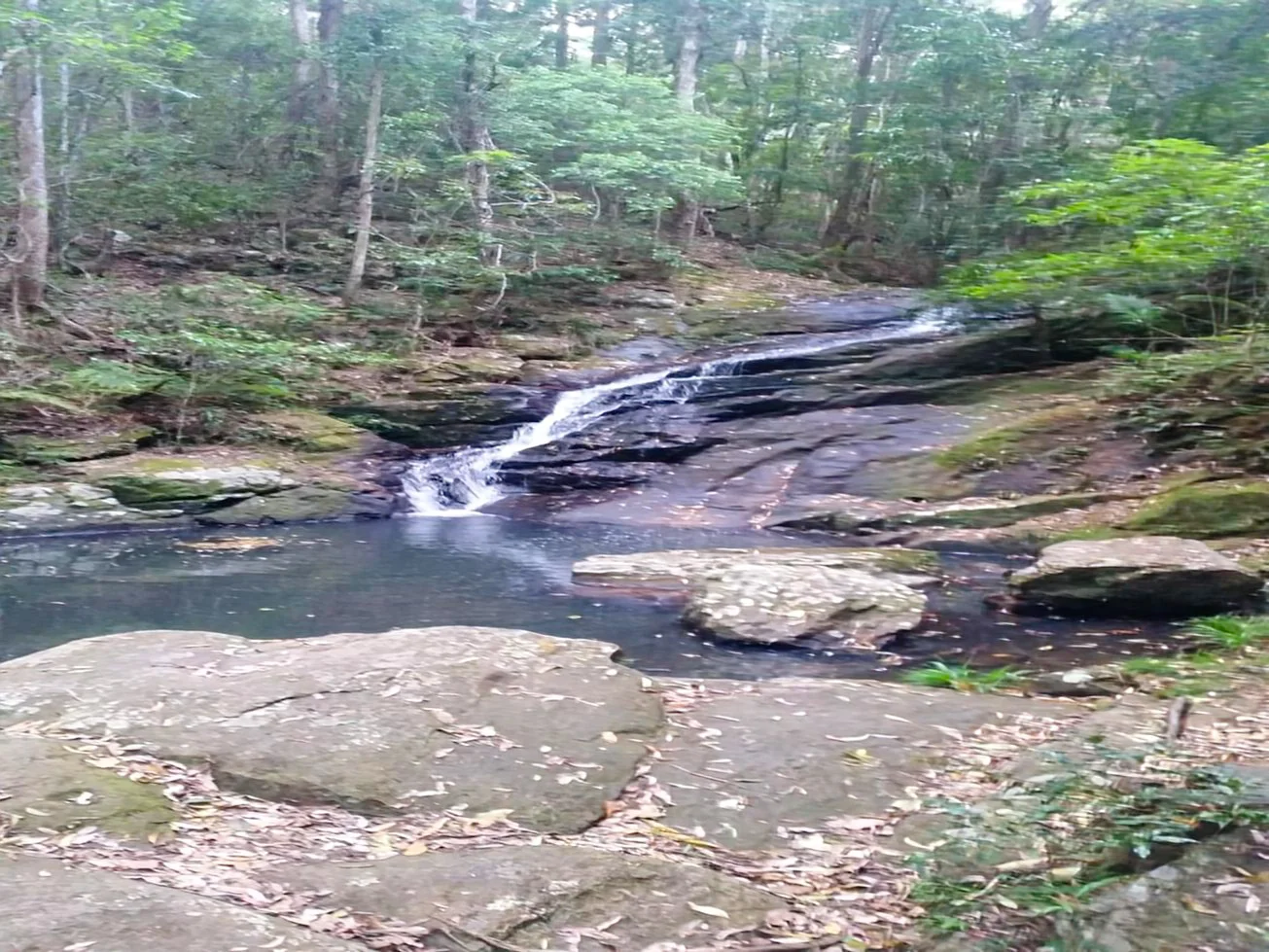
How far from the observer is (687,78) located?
76.1ft

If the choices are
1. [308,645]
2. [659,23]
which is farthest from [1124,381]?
[659,23]

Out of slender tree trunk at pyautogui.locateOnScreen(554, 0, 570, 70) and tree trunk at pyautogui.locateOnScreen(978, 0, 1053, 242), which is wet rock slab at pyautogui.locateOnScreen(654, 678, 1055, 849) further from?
slender tree trunk at pyautogui.locateOnScreen(554, 0, 570, 70)

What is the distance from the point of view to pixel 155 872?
324 cm

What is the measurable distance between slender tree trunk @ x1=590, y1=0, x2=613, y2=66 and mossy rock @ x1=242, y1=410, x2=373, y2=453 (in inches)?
716

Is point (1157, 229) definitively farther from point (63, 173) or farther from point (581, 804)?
point (63, 173)

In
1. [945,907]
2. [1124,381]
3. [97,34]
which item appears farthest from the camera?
[97,34]

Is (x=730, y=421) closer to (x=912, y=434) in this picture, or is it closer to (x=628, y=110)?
(x=912, y=434)

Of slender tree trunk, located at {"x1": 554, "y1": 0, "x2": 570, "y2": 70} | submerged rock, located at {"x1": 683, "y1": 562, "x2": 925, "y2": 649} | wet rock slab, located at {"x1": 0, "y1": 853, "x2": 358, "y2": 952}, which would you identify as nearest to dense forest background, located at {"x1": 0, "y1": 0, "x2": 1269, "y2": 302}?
slender tree trunk, located at {"x1": 554, "y1": 0, "x2": 570, "y2": 70}

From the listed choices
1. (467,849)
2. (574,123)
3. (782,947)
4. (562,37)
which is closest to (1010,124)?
(574,123)

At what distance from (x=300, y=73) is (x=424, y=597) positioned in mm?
16238

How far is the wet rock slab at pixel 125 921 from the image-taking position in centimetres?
254

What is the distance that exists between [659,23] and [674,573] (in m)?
23.1

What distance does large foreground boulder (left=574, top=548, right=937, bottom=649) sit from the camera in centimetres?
768

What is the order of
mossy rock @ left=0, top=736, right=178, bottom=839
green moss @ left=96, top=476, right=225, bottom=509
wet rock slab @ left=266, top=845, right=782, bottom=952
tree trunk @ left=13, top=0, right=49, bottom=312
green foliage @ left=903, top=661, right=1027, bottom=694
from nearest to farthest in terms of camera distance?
wet rock slab @ left=266, top=845, right=782, bottom=952 < mossy rock @ left=0, top=736, right=178, bottom=839 < green foliage @ left=903, top=661, right=1027, bottom=694 < green moss @ left=96, top=476, right=225, bottom=509 < tree trunk @ left=13, top=0, right=49, bottom=312
